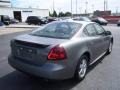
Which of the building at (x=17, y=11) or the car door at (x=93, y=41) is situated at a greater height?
the building at (x=17, y=11)

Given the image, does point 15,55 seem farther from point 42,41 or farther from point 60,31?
point 60,31

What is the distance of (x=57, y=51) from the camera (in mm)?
3799

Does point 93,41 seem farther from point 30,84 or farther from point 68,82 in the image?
point 30,84

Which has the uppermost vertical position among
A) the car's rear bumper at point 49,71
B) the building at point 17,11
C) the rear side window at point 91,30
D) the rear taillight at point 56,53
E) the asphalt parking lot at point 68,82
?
the building at point 17,11

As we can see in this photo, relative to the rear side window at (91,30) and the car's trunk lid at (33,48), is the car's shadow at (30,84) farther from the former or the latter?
the rear side window at (91,30)

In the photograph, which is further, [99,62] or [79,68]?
[99,62]

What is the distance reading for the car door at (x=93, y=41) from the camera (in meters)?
4.90

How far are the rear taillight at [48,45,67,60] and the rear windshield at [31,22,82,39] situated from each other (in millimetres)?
595

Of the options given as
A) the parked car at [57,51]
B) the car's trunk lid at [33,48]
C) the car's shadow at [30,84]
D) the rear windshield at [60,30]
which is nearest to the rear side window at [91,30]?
the parked car at [57,51]

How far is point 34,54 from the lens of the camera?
3943 millimetres

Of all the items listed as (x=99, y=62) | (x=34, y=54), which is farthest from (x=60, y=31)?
(x=99, y=62)

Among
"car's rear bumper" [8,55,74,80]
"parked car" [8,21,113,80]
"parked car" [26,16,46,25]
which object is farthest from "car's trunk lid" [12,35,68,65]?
"parked car" [26,16,46,25]

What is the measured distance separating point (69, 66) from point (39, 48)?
2.49ft

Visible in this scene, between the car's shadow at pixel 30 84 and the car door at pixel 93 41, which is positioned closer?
the car's shadow at pixel 30 84
